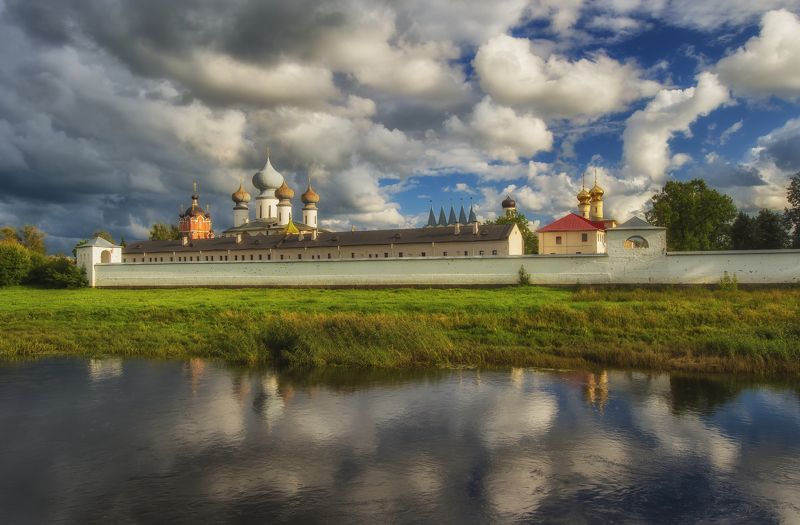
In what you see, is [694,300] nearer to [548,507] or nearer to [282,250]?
[548,507]

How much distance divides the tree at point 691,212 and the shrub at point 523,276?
23797mm

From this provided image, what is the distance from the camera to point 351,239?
1735 inches

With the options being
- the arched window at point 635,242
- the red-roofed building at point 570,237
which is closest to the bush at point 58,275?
the red-roofed building at point 570,237

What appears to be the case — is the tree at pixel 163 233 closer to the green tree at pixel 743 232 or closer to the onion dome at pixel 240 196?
the onion dome at pixel 240 196

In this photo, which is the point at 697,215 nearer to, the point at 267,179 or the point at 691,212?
the point at 691,212

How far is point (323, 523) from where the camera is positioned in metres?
7.05

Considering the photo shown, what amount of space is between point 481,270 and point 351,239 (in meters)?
18.6

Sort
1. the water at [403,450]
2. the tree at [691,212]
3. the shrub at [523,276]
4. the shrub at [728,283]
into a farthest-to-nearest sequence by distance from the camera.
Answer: the tree at [691,212] < the shrub at [523,276] < the shrub at [728,283] < the water at [403,450]

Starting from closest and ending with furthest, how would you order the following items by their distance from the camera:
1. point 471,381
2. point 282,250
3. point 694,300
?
1. point 471,381
2. point 694,300
3. point 282,250

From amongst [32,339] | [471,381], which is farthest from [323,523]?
[32,339]

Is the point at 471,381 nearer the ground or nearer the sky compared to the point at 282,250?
nearer the ground

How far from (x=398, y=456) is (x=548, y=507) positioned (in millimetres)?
2526

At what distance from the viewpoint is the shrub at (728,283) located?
2232cm

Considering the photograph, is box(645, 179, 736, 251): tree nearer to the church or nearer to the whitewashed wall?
the church
